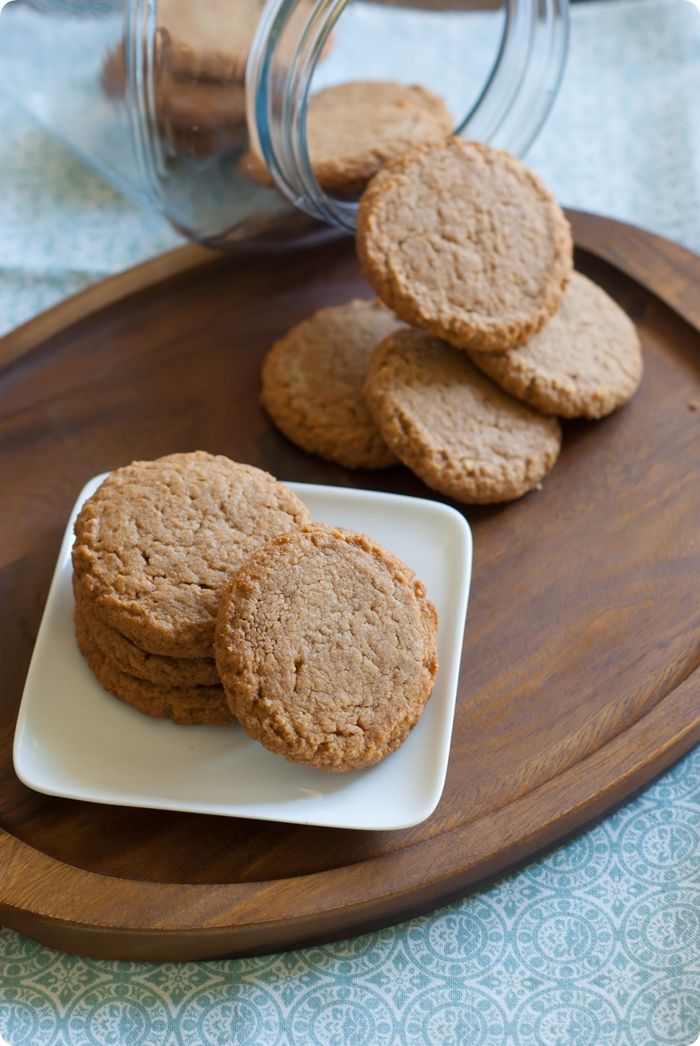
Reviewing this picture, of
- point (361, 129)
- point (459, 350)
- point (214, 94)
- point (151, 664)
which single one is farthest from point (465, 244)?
point (151, 664)

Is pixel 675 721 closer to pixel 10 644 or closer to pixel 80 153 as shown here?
pixel 10 644

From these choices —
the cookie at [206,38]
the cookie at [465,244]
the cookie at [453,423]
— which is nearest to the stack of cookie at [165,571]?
the cookie at [453,423]

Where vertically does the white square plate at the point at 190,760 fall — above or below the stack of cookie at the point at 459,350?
below

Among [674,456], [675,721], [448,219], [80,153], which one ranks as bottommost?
[80,153]

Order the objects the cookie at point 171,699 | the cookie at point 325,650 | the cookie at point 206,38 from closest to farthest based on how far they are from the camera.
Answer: the cookie at point 325,650, the cookie at point 171,699, the cookie at point 206,38

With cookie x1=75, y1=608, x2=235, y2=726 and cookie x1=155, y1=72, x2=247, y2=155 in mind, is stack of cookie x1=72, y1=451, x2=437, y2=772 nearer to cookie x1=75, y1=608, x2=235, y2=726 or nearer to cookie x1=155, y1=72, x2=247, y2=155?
cookie x1=75, y1=608, x2=235, y2=726

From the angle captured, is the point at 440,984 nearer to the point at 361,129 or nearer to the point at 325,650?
the point at 325,650

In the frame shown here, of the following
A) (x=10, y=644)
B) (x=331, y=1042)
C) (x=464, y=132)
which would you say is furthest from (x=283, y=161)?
(x=331, y=1042)

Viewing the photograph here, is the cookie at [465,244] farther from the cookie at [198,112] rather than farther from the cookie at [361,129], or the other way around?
the cookie at [198,112]
